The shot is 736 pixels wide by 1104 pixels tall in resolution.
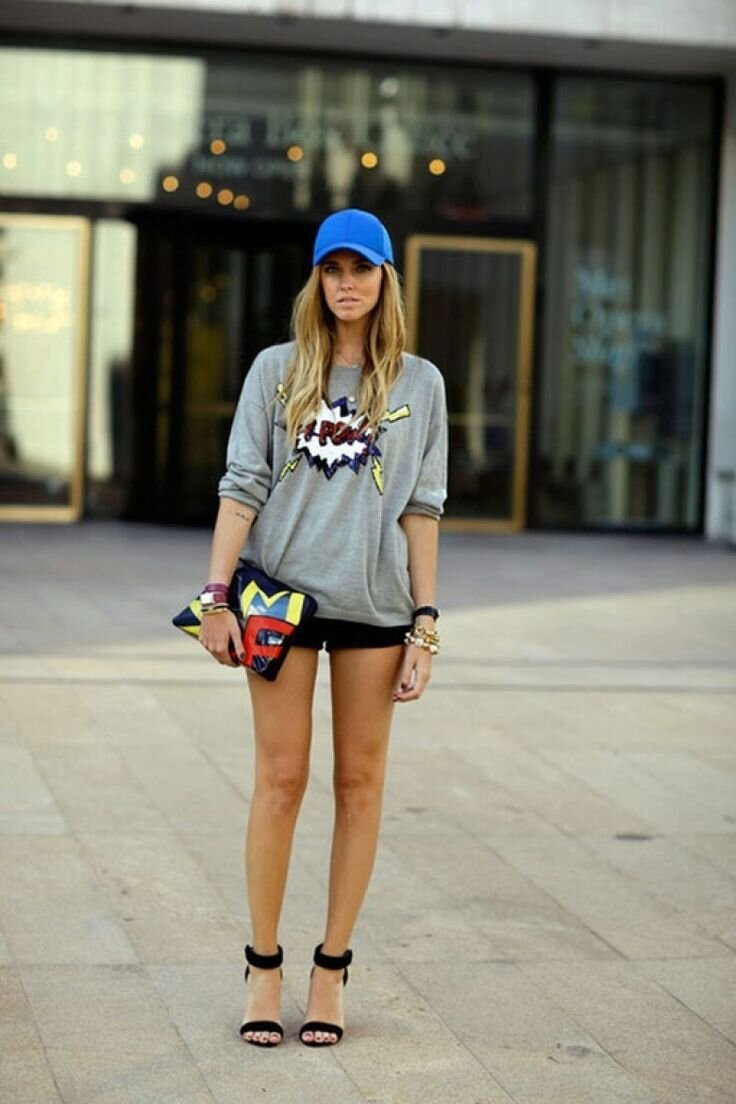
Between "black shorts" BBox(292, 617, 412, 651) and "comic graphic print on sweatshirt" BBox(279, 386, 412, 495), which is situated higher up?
"comic graphic print on sweatshirt" BBox(279, 386, 412, 495)

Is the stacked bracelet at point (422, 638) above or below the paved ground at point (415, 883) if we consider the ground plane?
above

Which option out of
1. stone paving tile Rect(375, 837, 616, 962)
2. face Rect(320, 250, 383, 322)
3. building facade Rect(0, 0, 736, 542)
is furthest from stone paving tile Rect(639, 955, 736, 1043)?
building facade Rect(0, 0, 736, 542)

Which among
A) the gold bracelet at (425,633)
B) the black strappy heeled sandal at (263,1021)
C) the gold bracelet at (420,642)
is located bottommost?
the black strappy heeled sandal at (263,1021)

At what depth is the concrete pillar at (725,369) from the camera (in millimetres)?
19266

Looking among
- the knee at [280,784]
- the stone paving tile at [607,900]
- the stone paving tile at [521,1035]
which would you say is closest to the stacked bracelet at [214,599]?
the knee at [280,784]

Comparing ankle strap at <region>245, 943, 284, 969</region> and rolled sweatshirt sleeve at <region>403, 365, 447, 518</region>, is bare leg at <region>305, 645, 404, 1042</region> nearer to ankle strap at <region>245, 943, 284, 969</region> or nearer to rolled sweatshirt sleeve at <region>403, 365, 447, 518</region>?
ankle strap at <region>245, 943, 284, 969</region>

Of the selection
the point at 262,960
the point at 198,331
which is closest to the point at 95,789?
the point at 262,960

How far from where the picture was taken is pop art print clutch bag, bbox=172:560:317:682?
4.58 meters

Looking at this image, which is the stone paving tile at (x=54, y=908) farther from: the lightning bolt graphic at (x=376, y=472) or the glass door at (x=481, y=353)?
the glass door at (x=481, y=353)

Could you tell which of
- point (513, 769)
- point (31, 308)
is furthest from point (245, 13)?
point (513, 769)

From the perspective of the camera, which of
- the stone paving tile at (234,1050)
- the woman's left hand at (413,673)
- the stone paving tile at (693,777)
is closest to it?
the stone paving tile at (234,1050)

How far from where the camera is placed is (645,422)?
19547 millimetres

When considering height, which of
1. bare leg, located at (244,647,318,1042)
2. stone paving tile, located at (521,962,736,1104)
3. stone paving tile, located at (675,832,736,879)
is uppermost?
bare leg, located at (244,647,318,1042)

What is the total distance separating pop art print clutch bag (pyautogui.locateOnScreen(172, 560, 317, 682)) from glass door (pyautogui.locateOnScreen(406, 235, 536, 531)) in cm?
1452
